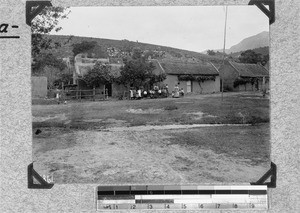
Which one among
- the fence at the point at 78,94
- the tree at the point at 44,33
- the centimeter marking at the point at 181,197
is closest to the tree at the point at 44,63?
the tree at the point at 44,33

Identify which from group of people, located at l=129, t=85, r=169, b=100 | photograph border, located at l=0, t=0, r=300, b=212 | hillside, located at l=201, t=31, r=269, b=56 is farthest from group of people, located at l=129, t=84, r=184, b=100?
photograph border, located at l=0, t=0, r=300, b=212

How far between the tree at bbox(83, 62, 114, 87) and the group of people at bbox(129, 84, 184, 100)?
0.59 ft

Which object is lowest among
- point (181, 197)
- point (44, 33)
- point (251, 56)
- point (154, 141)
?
point (181, 197)

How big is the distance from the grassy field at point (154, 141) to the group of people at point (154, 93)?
4 cm

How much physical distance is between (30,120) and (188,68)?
112cm

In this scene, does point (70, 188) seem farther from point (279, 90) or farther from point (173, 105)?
point (279, 90)

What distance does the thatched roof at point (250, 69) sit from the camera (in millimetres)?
2383

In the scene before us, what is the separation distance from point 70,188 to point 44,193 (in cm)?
18

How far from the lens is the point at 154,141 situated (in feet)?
7.91

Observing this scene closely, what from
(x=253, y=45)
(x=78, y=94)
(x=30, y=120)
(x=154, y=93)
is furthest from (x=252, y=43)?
(x=30, y=120)

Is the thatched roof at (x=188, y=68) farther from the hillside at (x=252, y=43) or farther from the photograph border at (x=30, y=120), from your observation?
the photograph border at (x=30, y=120)

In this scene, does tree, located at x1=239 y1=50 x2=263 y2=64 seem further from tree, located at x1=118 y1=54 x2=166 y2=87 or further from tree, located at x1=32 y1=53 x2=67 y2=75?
tree, located at x1=32 y1=53 x2=67 y2=75

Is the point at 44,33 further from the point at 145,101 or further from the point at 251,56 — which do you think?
the point at 251,56

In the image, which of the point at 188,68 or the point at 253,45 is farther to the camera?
the point at 188,68
